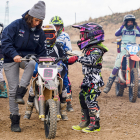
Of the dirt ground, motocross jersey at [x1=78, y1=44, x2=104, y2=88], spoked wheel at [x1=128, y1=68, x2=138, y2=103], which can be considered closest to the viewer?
the dirt ground

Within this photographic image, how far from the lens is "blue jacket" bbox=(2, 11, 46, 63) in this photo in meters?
4.53

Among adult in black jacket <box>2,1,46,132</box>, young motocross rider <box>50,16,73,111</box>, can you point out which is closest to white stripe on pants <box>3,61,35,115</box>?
adult in black jacket <box>2,1,46,132</box>

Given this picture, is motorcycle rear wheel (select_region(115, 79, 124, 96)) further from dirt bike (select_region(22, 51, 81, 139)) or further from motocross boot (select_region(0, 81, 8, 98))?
dirt bike (select_region(22, 51, 81, 139))

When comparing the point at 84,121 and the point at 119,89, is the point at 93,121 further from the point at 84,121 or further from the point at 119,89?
the point at 119,89

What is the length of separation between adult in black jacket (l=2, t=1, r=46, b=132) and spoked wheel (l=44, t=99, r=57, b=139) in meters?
0.52

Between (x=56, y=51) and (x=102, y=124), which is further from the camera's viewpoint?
(x=56, y=51)

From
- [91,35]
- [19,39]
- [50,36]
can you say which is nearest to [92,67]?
[91,35]

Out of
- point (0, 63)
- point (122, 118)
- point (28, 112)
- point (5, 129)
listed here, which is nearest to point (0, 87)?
point (0, 63)

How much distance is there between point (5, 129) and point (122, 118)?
2.49 metres

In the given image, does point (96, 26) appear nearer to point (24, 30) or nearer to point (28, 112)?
point (24, 30)

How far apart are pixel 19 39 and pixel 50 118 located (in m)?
1.51

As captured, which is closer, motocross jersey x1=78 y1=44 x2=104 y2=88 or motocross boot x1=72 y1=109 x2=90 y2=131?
motocross jersey x1=78 y1=44 x2=104 y2=88

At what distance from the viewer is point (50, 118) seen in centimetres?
412

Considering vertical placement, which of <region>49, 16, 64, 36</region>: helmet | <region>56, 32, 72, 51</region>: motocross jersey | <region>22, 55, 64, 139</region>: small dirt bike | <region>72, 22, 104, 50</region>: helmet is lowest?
<region>22, 55, 64, 139</region>: small dirt bike
